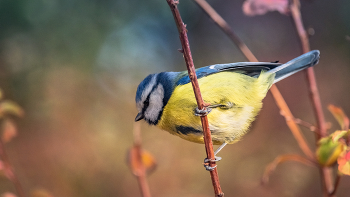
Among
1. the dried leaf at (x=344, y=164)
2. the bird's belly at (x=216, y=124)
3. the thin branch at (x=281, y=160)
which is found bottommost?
the dried leaf at (x=344, y=164)

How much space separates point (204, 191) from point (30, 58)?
1376 millimetres

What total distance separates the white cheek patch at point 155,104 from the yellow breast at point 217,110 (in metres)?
0.03

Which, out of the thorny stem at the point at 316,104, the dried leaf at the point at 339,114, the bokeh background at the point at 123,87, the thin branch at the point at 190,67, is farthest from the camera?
the bokeh background at the point at 123,87

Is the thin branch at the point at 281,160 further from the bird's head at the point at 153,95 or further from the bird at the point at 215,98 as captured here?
the bird's head at the point at 153,95

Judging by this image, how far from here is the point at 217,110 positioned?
0.74 m

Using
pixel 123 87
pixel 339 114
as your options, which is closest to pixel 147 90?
pixel 339 114

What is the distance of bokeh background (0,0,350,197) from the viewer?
138cm

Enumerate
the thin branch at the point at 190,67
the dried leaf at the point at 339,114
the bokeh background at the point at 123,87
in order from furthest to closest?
the bokeh background at the point at 123,87
the dried leaf at the point at 339,114
the thin branch at the point at 190,67

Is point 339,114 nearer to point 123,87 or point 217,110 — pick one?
point 217,110

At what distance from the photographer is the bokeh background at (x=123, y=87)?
4.54 feet

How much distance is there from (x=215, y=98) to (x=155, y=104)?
0.18 metres

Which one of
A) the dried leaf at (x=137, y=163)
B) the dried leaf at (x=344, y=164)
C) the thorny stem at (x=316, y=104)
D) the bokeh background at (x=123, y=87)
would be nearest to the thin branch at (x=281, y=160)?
the thorny stem at (x=316, y=104)

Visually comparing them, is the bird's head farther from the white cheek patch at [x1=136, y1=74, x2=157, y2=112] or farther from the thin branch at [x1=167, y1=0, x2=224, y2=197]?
the thin branch at [x1=167, y1=0, x2=224, y2=197]

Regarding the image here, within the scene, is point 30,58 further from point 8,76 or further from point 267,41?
point 267,41
